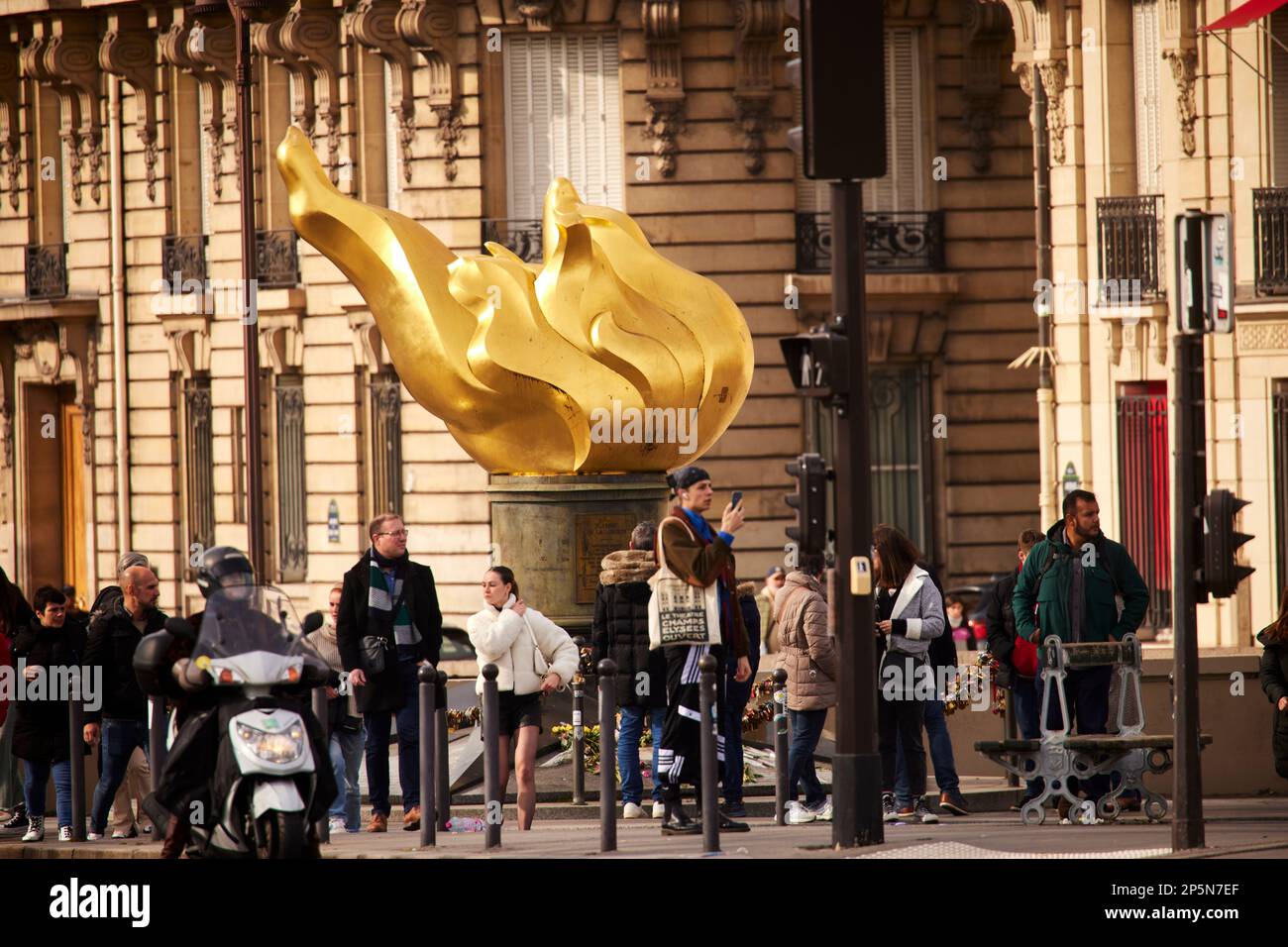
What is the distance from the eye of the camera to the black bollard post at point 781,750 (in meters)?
14.4

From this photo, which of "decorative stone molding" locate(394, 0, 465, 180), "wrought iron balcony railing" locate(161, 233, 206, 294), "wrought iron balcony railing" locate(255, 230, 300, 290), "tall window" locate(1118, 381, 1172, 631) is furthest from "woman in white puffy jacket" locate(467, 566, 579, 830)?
"wrought iron balcony railing" locate(161, 233, 206, 294)

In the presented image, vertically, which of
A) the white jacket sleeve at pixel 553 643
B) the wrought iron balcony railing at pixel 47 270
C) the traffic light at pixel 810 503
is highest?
the wrought iron balcony railing at pixel 47 270

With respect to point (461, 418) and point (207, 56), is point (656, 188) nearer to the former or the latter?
point (207, 56)

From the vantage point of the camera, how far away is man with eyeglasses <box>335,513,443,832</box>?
14320mm

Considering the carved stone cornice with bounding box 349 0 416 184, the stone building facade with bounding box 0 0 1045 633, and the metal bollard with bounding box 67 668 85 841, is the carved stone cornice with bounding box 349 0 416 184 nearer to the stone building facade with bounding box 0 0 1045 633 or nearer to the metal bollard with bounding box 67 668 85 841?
the stone building facade with bounding box 0 0 1045 633

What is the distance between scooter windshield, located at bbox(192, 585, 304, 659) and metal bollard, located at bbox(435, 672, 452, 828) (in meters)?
1.99

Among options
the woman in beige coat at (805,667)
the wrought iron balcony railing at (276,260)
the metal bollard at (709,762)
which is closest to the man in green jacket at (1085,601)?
the woman in beige coat at (805,667)

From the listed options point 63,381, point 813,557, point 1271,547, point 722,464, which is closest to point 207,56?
point 63,381

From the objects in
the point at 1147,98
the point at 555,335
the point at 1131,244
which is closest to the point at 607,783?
the point at 555,335

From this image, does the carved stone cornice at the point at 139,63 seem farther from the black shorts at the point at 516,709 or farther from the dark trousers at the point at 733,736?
the dark trousers at the point at 733,736

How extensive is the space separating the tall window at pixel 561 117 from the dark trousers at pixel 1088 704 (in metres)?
17.1

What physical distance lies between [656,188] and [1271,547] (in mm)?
9773

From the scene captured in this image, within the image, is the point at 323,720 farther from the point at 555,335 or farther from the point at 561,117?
the point at 561,117
